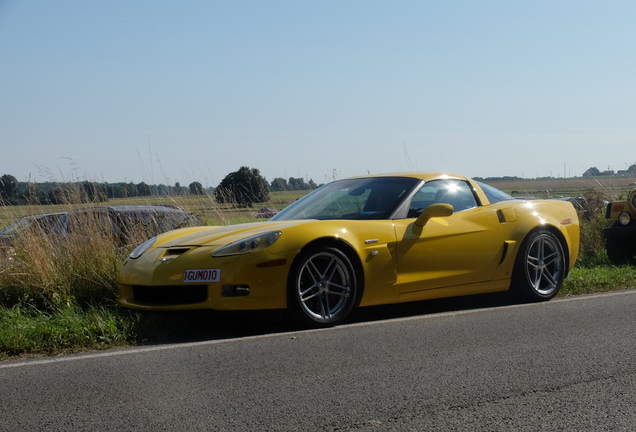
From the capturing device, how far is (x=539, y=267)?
7660 mm

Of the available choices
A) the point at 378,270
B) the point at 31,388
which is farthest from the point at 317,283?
the point at 31,388

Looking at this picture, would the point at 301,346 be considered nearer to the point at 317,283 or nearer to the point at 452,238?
the point at 317,283

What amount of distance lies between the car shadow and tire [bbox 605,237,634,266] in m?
4.20

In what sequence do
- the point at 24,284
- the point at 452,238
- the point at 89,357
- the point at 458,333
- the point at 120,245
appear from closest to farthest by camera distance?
1. the point at 89,357
2. the point at 458,333
3. the point at 452,238
4. the point at 24,284
5. the point at 120,245

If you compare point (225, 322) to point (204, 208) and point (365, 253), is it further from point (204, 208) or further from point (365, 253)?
point (204, 208)

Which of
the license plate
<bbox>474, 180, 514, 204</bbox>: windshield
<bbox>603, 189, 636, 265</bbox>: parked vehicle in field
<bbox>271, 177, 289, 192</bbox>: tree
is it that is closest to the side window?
<bbox>474, 180, 514, 204</bbox>: windshield

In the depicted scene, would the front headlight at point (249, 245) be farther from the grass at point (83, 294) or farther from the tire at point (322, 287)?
the grass at point (83, 294)

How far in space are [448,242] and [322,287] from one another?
4.66ft

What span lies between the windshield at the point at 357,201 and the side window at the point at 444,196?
111 mm

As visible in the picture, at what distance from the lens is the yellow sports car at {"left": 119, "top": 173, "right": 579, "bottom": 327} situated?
603cm

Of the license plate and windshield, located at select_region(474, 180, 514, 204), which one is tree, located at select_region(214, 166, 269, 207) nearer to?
windshield, located at select_region(474, 180, 514, 204)

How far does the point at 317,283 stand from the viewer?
Result: 20.4 ft

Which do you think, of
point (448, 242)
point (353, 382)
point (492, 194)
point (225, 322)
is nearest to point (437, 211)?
point (448, 242)

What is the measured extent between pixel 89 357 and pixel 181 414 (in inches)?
64.5
